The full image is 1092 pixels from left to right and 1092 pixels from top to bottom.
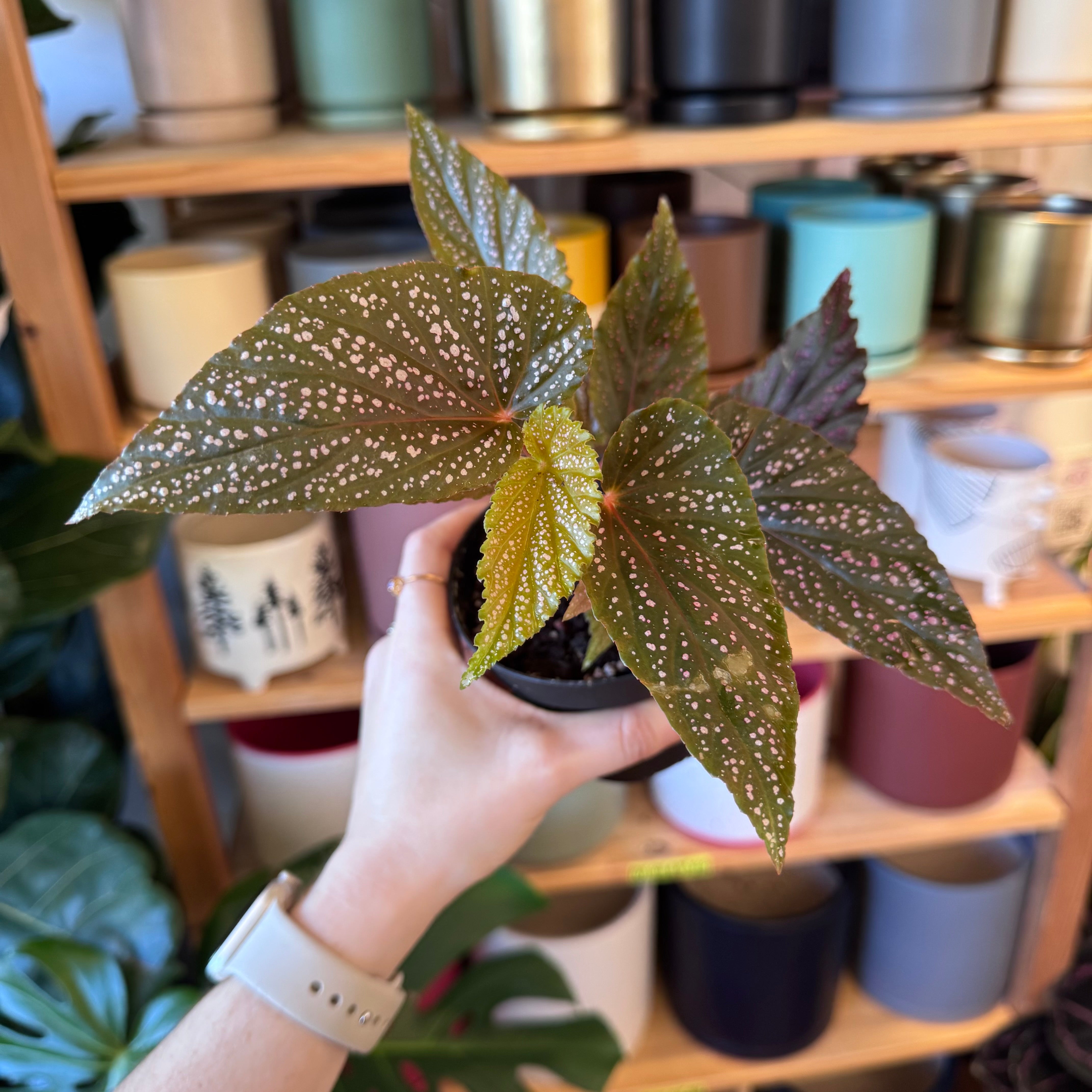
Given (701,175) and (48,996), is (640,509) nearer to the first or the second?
(48,996)

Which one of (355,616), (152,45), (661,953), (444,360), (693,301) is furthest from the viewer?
(661,953)

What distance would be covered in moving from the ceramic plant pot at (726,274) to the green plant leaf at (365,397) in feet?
1.30

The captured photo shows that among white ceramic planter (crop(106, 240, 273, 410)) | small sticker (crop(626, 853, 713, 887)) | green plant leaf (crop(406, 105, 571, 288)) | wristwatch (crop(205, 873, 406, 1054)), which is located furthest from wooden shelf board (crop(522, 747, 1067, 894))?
green plant leaf (crop(406, 105, 571, 288))

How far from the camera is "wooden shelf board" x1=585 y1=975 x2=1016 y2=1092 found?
3.56 ft

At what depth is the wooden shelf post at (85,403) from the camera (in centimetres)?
63

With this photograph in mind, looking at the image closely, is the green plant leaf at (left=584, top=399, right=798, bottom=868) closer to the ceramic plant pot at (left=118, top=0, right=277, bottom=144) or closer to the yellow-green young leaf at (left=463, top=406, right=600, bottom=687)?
the yellow-green young leaf at (left=463, top=406, right=600, bottom=687)

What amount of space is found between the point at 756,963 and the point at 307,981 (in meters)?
0.66

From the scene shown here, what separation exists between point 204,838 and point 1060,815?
854 mm

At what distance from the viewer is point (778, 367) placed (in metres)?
0.46

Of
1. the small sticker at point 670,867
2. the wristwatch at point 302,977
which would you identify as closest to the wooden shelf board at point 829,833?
the small sticker at point 670,867

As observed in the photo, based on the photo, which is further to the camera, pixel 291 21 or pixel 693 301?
pixel 291 21

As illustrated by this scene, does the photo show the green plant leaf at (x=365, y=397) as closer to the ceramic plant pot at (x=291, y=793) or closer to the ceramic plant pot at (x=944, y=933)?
the ceramic plant pot at (x=291, y=793)

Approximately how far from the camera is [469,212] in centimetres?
42

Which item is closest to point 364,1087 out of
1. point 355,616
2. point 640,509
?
point 355,616
